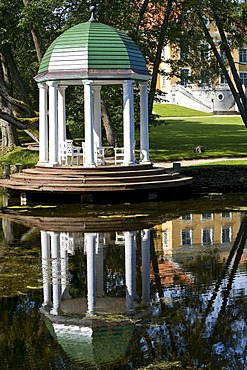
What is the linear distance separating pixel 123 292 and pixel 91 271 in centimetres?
148

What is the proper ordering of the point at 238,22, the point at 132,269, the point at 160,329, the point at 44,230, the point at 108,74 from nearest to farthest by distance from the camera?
1. the point at 160,329
2. the point at 132,269
3. the point at 44,230
4. the point at 108,74
5. the point at 238,22

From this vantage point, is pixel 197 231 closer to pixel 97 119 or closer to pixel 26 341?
pixel 26 341

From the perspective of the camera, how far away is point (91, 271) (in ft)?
38.2

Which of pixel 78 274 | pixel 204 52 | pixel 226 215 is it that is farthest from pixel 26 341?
pixel 204 52

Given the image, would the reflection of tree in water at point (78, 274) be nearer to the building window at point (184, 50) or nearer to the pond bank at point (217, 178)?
the pond bank at point (217, 178)

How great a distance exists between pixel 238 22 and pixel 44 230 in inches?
812

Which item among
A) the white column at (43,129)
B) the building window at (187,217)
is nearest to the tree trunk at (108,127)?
the white column at (43,129)

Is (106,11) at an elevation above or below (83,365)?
above

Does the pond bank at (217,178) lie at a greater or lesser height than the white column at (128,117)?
lesser

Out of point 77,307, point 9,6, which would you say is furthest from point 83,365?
point 9,6

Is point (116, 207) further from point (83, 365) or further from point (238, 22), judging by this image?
point (238, 22)

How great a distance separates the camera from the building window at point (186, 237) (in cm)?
1433

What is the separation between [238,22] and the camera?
33219 mm

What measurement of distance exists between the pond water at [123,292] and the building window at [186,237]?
0.9 inches
